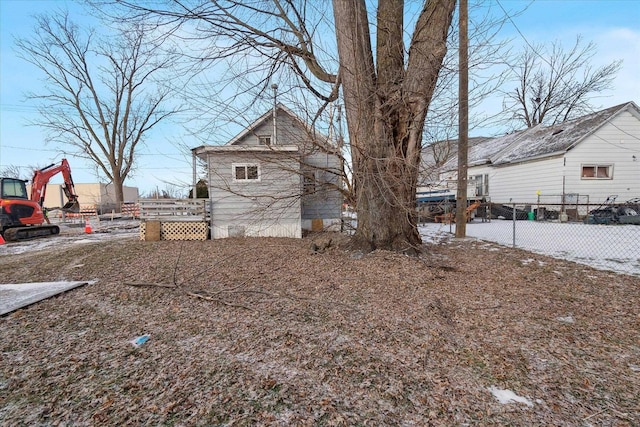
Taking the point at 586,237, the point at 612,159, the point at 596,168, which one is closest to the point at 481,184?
the point at 596,168

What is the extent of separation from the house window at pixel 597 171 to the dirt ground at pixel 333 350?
12480 mm

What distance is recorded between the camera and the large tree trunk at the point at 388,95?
5191 mm

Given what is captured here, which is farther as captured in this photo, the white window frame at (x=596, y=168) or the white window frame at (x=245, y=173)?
the white window frame at (x=596, y=168)

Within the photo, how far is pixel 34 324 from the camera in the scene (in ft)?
10.0

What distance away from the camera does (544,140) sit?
612 inches

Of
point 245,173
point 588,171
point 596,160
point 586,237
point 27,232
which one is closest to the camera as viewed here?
point 586,237

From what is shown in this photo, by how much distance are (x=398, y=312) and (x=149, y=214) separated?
928cm

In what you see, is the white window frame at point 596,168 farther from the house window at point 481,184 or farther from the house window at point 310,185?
the house window at point 310,185

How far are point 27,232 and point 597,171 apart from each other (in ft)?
80.8

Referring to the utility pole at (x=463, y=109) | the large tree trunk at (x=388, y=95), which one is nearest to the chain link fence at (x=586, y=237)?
the utility pole at (x=463, y=109)

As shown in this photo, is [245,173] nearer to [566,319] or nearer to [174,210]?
[174,210]

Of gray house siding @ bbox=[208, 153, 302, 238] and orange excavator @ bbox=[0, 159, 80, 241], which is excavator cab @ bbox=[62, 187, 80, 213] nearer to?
orange excavator @ bbox=[0, 159, 80, 241]

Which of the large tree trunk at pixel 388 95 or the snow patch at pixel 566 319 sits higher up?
the large tree trunk at pixel 388 95

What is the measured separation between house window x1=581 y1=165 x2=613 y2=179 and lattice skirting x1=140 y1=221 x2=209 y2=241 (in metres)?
17.0
